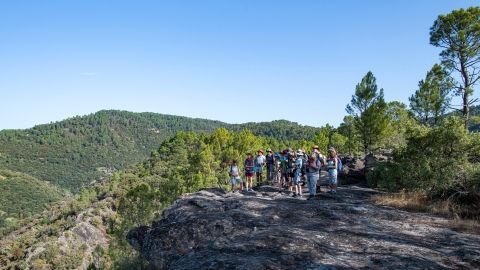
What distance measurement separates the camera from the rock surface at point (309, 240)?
8594 mm

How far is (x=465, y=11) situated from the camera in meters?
30.9

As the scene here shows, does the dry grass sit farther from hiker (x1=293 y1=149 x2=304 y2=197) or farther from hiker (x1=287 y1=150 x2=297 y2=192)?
hiker (x1=287 y1=150 x2=297 y2=192)

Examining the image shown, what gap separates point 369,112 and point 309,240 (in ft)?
120

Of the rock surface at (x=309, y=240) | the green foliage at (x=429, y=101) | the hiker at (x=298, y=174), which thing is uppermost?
the green foliage at (x=429, y=101)

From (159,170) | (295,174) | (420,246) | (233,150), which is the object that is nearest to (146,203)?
(233,150)

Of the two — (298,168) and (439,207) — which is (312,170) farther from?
(439,207)

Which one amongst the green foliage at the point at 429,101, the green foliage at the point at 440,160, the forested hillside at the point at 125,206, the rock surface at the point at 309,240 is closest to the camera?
the rock surface at the point at 309,240

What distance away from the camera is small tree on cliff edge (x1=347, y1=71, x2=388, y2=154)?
4362 cm

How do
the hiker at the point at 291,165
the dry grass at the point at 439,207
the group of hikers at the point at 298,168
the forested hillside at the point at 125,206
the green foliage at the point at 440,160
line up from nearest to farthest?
the dry grass at the point at 439,207 → the green foliage at the point at 440,160 → the group of hikers at the point at 298,168 → the hiker at the point at 291,165 → the forested hillside at the point at 125,206

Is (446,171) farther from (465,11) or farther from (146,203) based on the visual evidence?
(146,203)

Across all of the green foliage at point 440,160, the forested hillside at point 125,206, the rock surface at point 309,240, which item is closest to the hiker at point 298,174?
the rock surface at point 309,240

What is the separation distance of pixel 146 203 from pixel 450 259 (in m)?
46.2

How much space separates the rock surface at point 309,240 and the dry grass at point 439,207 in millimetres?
550

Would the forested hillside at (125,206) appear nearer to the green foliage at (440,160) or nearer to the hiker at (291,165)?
the hiker at (291,165)
